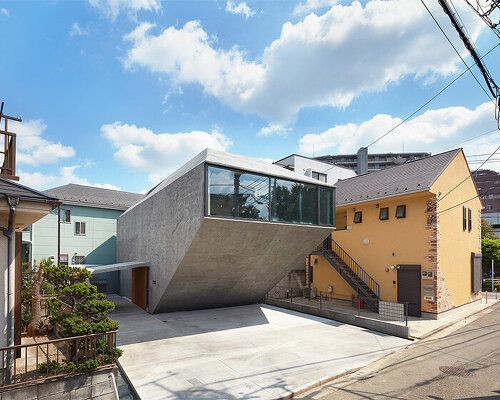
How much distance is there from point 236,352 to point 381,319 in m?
7.17

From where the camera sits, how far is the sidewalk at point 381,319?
11812 millimetres

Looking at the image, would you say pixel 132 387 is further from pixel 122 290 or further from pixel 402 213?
pixel 122 290

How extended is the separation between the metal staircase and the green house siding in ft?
54.4

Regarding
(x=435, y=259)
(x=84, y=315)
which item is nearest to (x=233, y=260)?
(x=84, y=315)

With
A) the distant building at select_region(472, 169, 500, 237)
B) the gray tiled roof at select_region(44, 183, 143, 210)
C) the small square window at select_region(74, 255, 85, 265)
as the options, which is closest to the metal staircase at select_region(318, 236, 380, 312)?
the gray tiled roof at select_region(44, 183, 143, 210)

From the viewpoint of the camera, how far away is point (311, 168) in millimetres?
26969

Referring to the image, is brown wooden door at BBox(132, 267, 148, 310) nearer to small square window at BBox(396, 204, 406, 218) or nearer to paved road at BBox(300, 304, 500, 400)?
paved road at BBox(300, 304, 500, 400)

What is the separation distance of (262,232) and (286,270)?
443cm

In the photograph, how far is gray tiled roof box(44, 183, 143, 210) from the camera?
22875 millimetres

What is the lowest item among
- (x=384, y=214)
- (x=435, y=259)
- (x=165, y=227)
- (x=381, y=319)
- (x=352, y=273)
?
(x=381, y=319)

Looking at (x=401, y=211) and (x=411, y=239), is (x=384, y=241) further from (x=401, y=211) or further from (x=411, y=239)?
(x=401, y=211)

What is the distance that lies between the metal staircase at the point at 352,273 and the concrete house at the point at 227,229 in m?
4.01

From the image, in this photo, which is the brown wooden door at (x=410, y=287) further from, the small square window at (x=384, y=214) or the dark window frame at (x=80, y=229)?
the dark window frame at (x=80, y=229)

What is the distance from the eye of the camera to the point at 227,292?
15695mm
